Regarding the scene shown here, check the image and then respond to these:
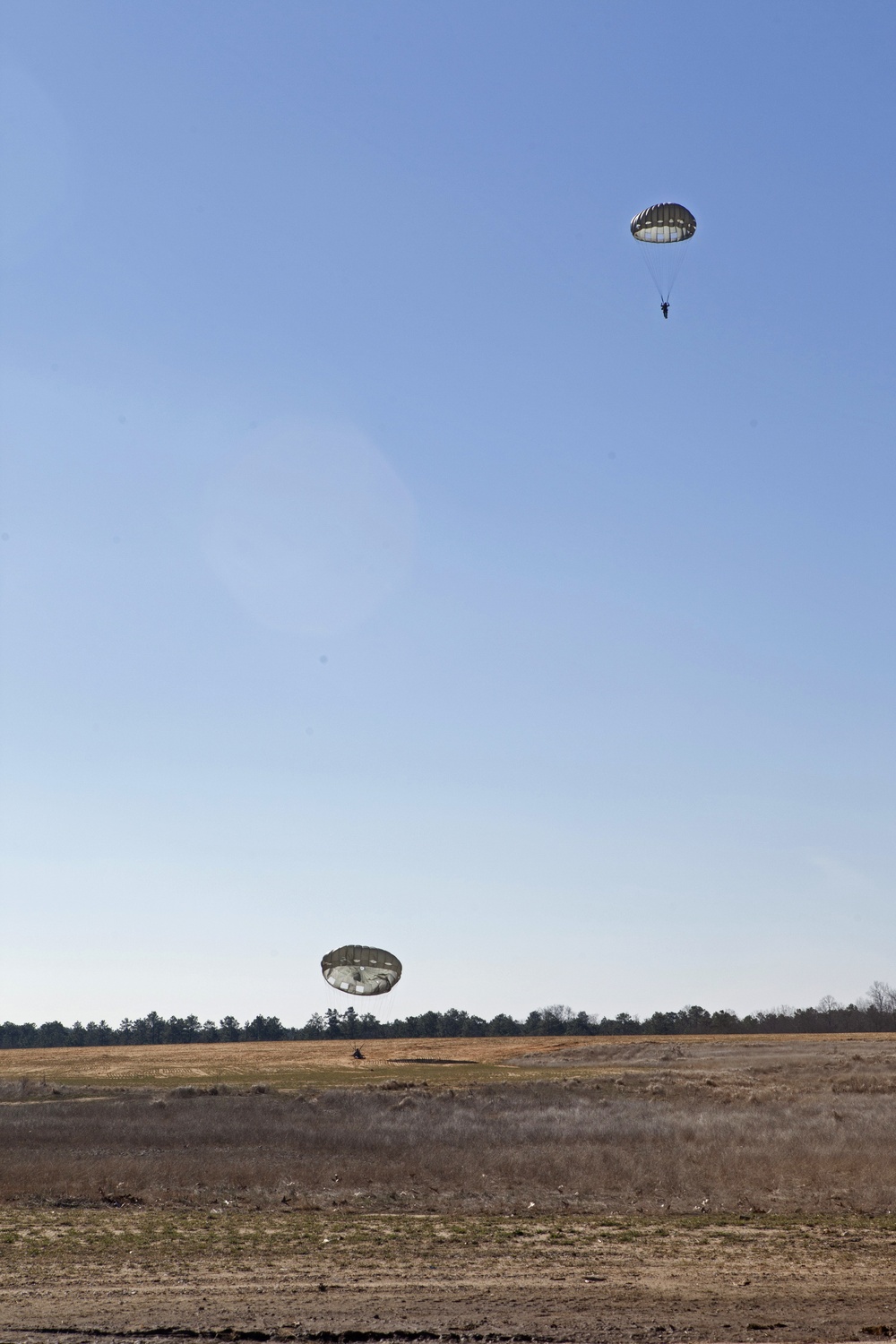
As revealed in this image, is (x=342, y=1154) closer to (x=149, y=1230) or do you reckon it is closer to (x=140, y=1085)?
(x=149, y=1230)

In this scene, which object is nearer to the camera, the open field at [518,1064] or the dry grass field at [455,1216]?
the dry grass field at [455,1216]

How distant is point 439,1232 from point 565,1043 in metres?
70.1

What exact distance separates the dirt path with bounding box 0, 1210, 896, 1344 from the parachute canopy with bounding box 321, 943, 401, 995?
158ft

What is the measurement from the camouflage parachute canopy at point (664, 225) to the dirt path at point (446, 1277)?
29601 mm

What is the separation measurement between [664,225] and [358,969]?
45.9 meters

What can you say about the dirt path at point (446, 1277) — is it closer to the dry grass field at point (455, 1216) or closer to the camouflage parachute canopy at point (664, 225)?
the dry grass field at point (455, 1216)

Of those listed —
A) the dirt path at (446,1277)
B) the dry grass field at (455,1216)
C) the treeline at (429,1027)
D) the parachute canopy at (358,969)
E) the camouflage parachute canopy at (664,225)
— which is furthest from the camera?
the treeline at (429,1027)

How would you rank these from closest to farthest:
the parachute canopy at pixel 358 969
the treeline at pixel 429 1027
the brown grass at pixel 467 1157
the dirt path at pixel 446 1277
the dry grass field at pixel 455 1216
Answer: the dirt path at pixel 446 1277, the dry grass field at pixel 455 1216, the brown grass at pixel 467 1157, the parachute canopy at pixel 358 969, the treeline at pixel 429 1027

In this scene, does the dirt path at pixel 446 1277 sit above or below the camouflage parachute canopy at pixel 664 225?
below

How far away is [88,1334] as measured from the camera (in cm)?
1099

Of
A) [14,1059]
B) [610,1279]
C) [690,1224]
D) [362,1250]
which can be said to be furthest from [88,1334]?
[14,1059]

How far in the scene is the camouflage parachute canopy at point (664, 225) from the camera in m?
35.9

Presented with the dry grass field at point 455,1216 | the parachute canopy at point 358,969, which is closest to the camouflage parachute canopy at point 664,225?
the dry grass field at point 455,1216

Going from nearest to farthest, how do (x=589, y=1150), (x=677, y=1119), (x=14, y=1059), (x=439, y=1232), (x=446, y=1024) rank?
(x=439, y=1232), (x=589, y=1150), (x=677, y=1119), (x=14, y=1059), (x=446, y=1024)
